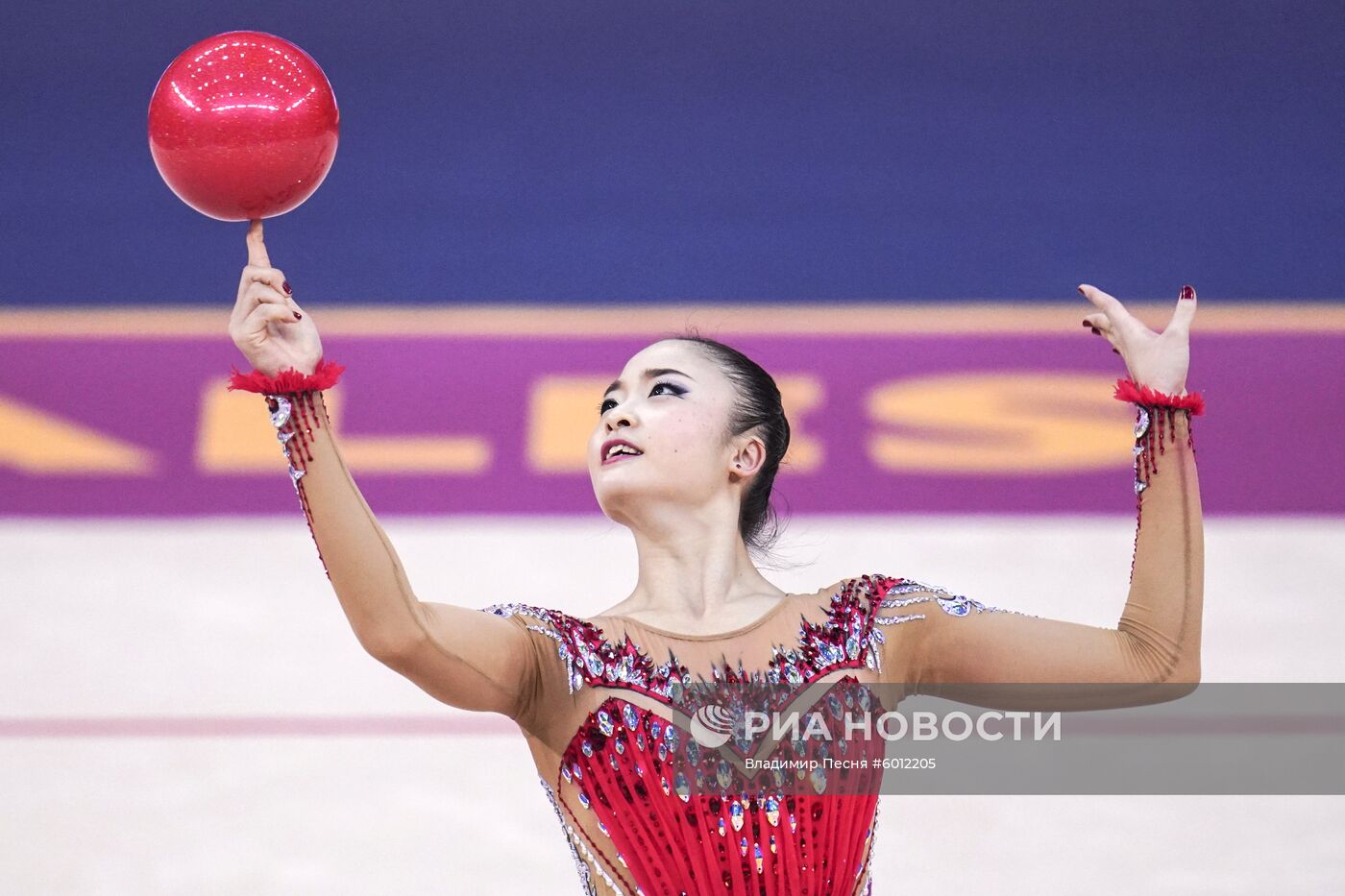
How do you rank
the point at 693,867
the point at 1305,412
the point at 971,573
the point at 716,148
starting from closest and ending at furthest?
the point at 693,867 < the point at 971,573 < the point at 1305,412 < the point at 716,148

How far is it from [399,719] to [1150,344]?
1.82 metres

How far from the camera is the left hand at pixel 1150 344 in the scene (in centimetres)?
204

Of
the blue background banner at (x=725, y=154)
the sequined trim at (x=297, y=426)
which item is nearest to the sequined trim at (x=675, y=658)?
the sequined trim at (x=297, y=426)

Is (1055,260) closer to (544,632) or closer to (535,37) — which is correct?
(535,37)

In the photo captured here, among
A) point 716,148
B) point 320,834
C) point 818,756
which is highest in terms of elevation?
point 716,148

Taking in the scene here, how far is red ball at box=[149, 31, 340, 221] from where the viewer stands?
6.04ft

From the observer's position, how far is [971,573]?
3.53 metres

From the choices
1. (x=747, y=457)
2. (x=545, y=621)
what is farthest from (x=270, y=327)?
(x=747, y=457)

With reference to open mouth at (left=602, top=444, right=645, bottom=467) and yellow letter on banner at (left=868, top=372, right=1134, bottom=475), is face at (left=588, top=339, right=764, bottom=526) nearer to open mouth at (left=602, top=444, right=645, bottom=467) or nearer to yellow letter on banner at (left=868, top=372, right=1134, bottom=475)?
open mouth at (left=602, top=444, right=645, bottom=467)

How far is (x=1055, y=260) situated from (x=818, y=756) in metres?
2.30

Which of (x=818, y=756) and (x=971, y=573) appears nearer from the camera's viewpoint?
(x=818, y=756)

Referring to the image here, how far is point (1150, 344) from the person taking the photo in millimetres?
2049

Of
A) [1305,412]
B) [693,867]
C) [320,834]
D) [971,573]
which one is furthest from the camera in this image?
[1305,412]

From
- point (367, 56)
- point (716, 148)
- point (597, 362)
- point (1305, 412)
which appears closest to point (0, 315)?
point (367, 56)
